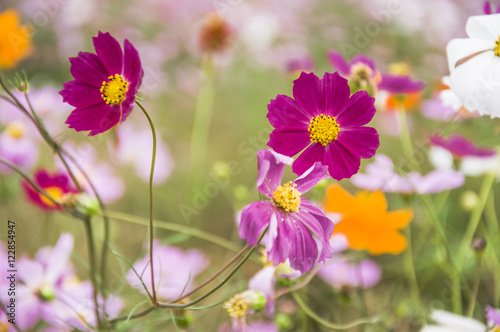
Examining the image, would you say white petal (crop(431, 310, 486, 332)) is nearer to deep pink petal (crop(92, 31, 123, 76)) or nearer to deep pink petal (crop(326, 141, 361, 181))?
deep pink petal (crop(326, 141, 361, 181))

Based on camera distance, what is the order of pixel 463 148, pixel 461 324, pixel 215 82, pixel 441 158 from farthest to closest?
pixel 215 82 → pixel 441 158 → pixel 463 148 → pixel 461 324


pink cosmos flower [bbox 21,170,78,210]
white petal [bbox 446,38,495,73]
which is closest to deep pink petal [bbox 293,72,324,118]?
white petal [bbox 446,38,495,73]

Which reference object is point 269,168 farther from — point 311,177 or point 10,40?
point 10,40

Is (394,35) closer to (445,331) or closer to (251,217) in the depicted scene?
(445,331)

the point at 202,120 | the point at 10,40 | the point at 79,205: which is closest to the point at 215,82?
the point at 202,120

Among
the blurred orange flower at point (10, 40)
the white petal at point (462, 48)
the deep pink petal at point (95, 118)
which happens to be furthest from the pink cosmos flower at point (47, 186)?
the white petal at point (462, 48)

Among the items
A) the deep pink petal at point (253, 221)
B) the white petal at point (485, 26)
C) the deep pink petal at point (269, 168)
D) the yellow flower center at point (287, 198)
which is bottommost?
the deep pink petal at point (253, 221)

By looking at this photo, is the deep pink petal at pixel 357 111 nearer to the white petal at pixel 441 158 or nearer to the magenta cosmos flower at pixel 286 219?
the magenta cosmos flower at pixel 286 219
